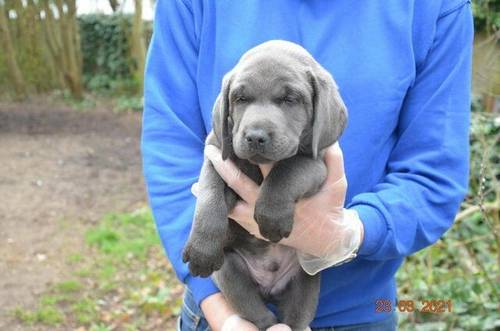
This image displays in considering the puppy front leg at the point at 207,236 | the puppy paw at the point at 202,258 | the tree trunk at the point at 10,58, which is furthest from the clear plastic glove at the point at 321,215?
the tree trunk at the point at 10,58

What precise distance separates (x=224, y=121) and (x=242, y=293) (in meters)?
0.69

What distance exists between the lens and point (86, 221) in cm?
862

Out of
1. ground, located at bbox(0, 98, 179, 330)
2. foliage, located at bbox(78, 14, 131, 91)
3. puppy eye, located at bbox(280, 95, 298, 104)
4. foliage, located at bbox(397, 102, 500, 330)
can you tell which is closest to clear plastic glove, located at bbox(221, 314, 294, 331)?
puppy eye, located at bbox(280, 95, 298, 104)

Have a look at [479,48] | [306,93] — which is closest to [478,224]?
[479,48]

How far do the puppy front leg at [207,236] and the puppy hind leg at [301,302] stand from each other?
0.39 meters

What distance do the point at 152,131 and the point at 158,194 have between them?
254mm

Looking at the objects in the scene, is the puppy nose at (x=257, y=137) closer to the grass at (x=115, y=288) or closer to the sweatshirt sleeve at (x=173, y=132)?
the sweatshirt sleeve at (x=173, y=132)

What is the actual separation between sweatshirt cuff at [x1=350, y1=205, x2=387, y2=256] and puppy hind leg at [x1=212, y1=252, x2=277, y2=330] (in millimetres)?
462

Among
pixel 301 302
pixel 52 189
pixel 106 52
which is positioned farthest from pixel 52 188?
pixel 106 52

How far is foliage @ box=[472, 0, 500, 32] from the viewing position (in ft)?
16.1

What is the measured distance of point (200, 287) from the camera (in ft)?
8.57

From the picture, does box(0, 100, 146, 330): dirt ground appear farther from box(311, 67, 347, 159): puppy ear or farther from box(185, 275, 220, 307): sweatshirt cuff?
box(311, 67, 347, 159): puppy ear

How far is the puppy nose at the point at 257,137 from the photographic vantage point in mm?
2213

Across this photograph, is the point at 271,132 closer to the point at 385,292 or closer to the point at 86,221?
the point at 385,292
